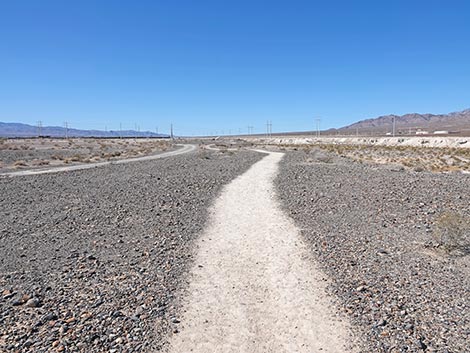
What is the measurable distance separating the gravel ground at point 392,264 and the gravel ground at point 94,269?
317cm

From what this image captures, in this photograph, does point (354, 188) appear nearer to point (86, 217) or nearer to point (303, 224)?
point (303, 224)

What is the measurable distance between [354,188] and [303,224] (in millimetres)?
7710

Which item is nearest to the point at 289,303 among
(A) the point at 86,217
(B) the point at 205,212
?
(B) the point at 205,212

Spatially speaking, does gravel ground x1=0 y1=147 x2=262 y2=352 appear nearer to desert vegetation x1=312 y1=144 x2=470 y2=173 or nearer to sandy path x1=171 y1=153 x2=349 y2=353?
sandy path x1=171 y1=153 x2=349 y2=353

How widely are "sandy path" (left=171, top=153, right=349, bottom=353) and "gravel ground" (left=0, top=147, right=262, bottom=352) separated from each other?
49cm

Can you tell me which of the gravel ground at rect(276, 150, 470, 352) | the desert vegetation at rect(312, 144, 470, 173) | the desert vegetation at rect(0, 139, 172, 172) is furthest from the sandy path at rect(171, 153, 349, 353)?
the desert vegetation at rect(0, 139, 172, 172)

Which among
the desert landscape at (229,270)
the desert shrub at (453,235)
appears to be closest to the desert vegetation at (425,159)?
the desert landscape at (229,270)

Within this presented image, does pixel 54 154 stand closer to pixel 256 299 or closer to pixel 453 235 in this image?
pixel 256 299

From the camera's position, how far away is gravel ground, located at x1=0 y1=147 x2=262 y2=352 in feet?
16.3

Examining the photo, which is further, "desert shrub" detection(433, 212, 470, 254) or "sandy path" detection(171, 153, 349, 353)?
"desert shrub" detection(433, 212, 470, 254)

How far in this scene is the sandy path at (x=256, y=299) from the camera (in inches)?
188

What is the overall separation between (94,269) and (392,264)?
6585 millimetres

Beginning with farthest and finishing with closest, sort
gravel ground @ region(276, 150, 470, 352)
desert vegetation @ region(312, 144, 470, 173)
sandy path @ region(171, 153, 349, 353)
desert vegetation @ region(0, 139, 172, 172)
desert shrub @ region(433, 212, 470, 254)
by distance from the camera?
1. desert vegetation @ region(0, 139, 172, 172)
2. desert vegetation @ region(312, 144, 470, 173)
3. desert shrub @ region(433, 212, 470, 254)
4. gravel ground @ region(276, 150, 470, 352)
5. sandy path @ region(171, 153, 349, 353)

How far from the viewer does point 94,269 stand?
738cm
